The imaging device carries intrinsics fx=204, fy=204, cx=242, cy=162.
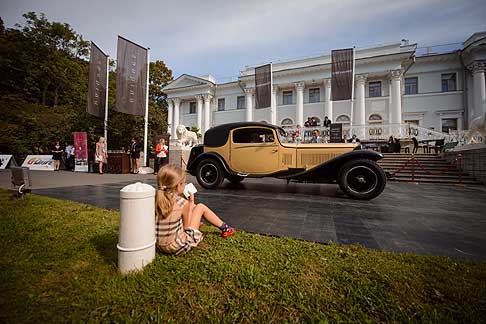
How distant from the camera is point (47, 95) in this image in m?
26.2

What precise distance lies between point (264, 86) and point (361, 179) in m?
18.8

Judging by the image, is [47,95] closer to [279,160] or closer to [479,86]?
[279,160]

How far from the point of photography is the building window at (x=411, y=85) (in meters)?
23.4

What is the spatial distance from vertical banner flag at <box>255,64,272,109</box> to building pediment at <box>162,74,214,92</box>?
1217 centimetres

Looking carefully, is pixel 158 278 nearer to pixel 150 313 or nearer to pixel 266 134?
pixel 150 313

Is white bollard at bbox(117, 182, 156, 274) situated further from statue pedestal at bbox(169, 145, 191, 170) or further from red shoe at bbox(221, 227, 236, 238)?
statue pedestal at bbox(169, 145, 191, 170)

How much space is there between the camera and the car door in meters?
5.77

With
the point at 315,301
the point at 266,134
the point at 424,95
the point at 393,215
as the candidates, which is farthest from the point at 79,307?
the point at 424,95

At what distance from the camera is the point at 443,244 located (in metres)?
2.39

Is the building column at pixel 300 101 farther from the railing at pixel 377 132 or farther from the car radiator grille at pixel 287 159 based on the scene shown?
the car radiator grille at pixel 287 159

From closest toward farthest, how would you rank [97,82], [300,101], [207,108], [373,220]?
[373,220]
[97,82]
[300,101]
[207,108]

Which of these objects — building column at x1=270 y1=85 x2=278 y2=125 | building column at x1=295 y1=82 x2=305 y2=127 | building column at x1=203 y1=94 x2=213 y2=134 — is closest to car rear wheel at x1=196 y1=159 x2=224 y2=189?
building column at x1=295 y1=82 x2=305 y2=127

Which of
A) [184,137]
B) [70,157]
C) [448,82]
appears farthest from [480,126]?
[70,157]

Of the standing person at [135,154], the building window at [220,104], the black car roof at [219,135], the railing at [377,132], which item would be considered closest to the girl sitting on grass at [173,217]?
the black car roof at [219,135]
